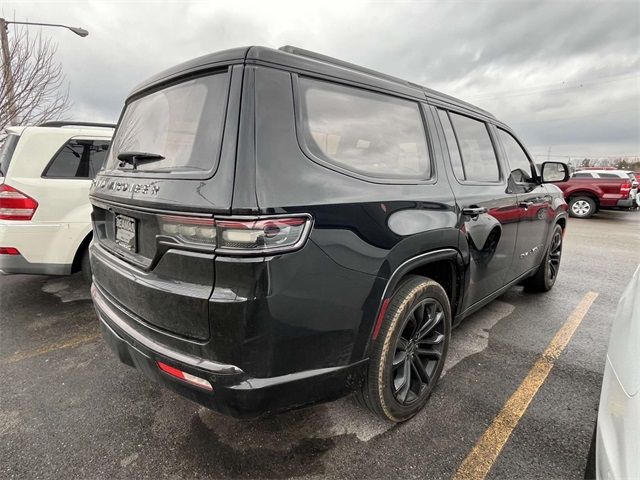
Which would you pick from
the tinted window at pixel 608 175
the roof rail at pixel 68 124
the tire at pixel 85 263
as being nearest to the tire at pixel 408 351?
the tire at pixel 85 263

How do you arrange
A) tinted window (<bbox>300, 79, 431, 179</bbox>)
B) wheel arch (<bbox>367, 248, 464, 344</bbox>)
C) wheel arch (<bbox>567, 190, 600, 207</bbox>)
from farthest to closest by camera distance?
wheel arch (<bbox>567, 190, 600, 207</bbox>) → wheel arch (<bbox>367, 248, 464, 344</bbox>) → tinted window (<bbox>300, 79, 431, 179</bbox>)

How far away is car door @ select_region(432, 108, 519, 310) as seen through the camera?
2482 mm

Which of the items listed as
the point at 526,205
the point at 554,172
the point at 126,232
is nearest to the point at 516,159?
the point at 526,205

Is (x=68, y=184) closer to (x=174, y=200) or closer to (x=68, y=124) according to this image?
(x=68, y=124)

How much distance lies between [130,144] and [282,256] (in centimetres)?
140

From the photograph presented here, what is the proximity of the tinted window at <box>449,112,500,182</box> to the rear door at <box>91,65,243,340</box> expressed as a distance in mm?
1780

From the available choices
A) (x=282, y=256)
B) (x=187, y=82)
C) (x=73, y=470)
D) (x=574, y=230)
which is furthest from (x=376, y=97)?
(x=574, y=230)

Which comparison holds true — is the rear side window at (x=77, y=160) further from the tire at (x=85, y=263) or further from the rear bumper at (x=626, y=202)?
the rear bumper at (x=626, y=202)

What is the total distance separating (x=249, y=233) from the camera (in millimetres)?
1384

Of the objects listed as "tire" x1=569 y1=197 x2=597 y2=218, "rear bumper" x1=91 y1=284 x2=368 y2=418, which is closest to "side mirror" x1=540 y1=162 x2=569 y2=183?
"rear bumper" x1=91 y1=284 x2=368 y2=418

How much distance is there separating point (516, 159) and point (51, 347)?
454 cm

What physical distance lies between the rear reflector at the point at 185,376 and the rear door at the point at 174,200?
17 cm

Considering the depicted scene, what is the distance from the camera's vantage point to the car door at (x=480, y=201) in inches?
97.7

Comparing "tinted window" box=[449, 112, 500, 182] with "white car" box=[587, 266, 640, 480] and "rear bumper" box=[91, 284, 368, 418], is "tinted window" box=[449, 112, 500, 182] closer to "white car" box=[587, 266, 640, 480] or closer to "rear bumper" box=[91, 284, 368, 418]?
"white car" box=[587, 266, 640, 480]
